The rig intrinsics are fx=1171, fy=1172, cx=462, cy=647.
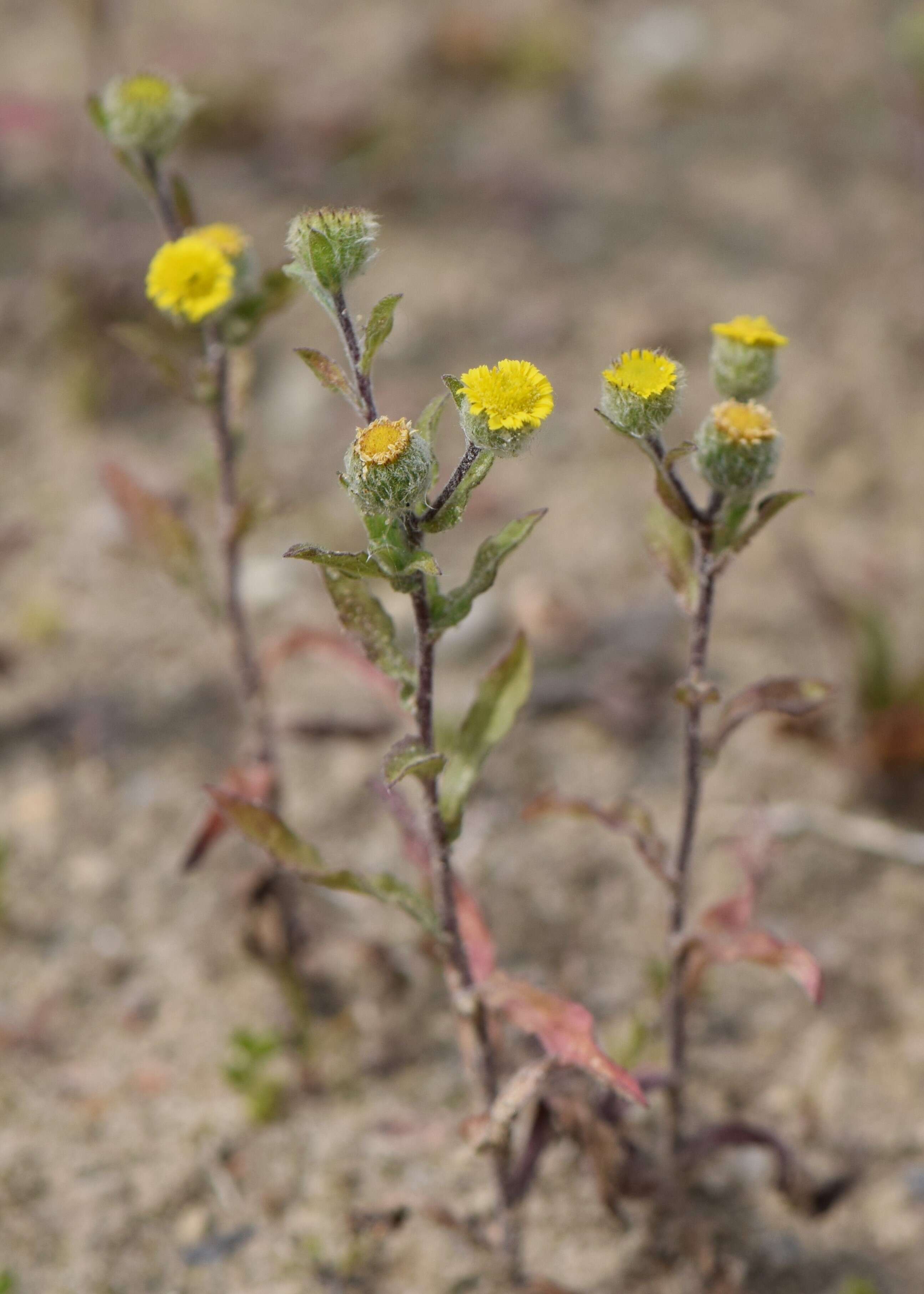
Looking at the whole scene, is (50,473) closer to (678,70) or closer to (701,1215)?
(701,1215)

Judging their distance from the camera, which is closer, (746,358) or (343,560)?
(343,560)

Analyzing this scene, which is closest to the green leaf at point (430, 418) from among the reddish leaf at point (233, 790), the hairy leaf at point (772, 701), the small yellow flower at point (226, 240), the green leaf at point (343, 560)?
the green leaf at point (343, 560)

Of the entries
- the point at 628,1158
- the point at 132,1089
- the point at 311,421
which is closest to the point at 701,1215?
the point at 628,1158

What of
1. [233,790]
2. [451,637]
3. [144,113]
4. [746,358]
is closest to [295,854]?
[233,790]

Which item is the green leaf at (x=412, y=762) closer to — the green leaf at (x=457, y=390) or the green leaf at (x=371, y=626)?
the green leaf at (x=371, y=626)

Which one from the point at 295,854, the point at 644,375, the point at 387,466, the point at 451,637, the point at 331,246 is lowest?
the point at 295,854

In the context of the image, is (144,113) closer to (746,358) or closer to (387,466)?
(387,466)

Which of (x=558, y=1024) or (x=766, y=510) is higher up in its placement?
(x=766, y=510)
